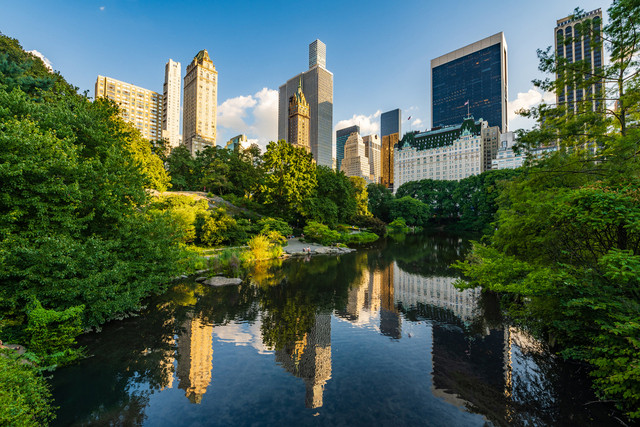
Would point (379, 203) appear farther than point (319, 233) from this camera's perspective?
Yes

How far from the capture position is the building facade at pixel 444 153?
328ft

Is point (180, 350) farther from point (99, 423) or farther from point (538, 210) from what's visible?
point (538, 210)

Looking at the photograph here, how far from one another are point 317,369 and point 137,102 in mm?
129515

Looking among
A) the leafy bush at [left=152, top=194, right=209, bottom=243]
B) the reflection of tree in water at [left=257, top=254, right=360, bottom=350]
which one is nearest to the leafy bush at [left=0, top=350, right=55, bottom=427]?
the reflection of tree in water at [left=257, top=254, right=360, bottom=350]

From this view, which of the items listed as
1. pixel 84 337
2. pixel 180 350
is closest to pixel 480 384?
pixel 180 350

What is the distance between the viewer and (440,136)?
108m

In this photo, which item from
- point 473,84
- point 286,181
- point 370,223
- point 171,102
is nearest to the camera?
point 286,181

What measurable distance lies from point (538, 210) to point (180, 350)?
1283 centimetres

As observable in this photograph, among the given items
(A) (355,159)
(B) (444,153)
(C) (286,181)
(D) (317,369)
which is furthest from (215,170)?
(A) (355,159)

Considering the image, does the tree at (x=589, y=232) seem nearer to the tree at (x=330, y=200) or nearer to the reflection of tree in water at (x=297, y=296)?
the reflection of tree in water at (x=297, y=296)

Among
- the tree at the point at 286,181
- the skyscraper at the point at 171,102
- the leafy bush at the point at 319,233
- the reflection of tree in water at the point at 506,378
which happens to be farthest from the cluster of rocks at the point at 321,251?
the skyscraper at the point at 171,102

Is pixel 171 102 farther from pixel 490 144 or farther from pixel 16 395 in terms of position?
pixel 490 144

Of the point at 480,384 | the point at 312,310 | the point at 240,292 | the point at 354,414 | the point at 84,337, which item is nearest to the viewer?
the point at 354,414

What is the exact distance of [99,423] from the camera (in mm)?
6324
